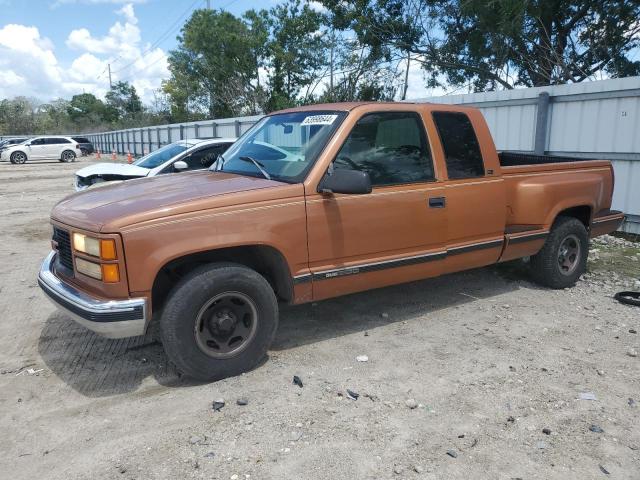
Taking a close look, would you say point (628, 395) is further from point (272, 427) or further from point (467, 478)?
point (272, 427)

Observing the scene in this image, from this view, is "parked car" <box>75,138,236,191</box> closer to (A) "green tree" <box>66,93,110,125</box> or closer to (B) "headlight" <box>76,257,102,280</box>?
(B) "headlight" <box>76,257,102,280</box>

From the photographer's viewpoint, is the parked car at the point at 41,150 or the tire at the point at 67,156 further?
the tire at the point at 67,156

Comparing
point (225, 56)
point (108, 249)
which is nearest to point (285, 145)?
point (108, 249)

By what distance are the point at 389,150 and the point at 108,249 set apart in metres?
2.36

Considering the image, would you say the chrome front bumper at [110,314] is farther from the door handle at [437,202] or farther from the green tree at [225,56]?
the green tree at [225,56]

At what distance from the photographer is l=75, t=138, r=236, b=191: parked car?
9591 mm

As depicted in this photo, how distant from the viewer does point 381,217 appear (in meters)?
4.24

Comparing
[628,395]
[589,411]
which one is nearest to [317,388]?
[589,411]

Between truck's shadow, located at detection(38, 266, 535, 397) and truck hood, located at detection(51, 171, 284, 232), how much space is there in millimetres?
1132

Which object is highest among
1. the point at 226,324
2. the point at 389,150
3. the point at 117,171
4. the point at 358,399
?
the point at 389,150

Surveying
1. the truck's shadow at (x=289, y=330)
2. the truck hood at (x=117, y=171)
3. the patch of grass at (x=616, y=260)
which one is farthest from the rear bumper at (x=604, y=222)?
the truck hood at (x=117, y=171)

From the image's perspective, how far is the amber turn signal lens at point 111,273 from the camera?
130 inches

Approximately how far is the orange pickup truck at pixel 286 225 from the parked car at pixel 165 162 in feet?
16.0

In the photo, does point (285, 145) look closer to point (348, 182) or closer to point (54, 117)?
point (348, 182)
